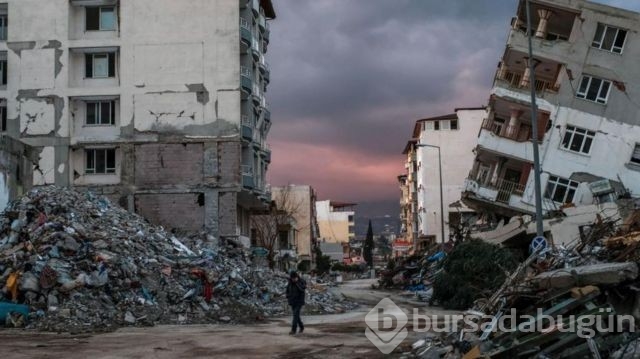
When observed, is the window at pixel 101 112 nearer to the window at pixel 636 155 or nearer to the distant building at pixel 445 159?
the window at pixel 636 155

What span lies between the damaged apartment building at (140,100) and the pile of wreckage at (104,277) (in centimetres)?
1103

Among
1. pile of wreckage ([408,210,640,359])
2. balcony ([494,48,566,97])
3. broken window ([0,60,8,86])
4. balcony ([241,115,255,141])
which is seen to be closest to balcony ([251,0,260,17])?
balcony ([241,115,255,141])

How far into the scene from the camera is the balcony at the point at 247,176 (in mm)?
41719

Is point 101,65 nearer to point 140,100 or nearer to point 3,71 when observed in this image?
point 140,100

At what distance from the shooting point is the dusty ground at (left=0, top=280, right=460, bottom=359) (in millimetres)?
12867

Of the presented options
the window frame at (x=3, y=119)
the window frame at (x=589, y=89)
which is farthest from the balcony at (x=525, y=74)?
the window frame at (x=3, y=119)

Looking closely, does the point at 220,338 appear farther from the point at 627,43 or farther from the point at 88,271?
the point at 627,43

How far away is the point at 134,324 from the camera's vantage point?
2016 centimetres

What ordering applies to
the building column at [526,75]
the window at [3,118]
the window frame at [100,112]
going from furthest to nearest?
the window at [3,118] → the window frame at [100,112] → the building column at [526,75]

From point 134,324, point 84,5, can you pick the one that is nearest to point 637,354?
point 134,324

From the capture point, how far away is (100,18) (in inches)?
1694

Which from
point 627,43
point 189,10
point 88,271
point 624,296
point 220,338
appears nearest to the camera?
point 624,296

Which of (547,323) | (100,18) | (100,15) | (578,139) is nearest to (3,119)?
(100,18)

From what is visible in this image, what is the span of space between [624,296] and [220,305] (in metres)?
15.8
